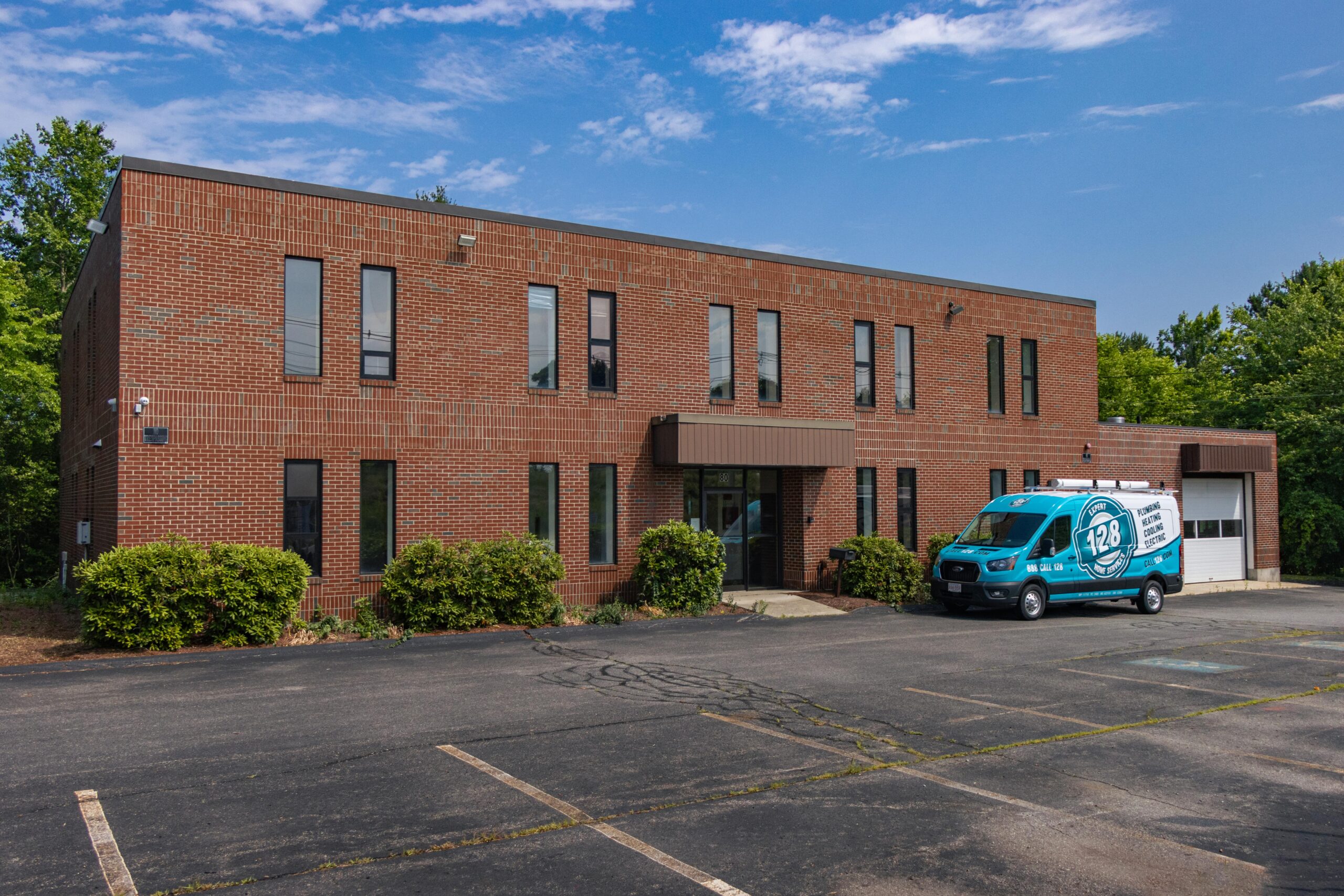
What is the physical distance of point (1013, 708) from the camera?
10.2 m

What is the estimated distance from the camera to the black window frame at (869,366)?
22062 millimetres

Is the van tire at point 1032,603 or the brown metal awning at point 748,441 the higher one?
the brown metal awning at point 748,441

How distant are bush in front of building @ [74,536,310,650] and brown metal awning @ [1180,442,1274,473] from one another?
2285 centimetres

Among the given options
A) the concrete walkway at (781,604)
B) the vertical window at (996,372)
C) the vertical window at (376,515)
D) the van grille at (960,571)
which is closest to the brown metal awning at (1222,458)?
the vertical window at (996,372)

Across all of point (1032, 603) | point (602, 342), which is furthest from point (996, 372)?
point (602, 342)

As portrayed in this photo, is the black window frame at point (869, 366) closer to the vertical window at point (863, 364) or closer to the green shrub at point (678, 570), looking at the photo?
the vertical window at point (863, 364)

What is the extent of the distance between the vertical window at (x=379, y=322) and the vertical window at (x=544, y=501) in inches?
123

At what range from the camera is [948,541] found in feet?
73.0

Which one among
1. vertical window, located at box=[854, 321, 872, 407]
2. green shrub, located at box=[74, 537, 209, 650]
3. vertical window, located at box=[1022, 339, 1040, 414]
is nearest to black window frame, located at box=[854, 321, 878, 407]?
vertical window, located at box=[854, 321, 872, 407]

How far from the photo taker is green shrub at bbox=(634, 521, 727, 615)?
1806 centimetres

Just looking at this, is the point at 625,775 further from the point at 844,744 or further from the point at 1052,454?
the point at 1052,454

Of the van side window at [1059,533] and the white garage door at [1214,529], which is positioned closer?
the van side window at [1059,533]

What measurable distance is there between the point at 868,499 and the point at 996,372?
5.21 meters

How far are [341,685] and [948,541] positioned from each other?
14742 mm
